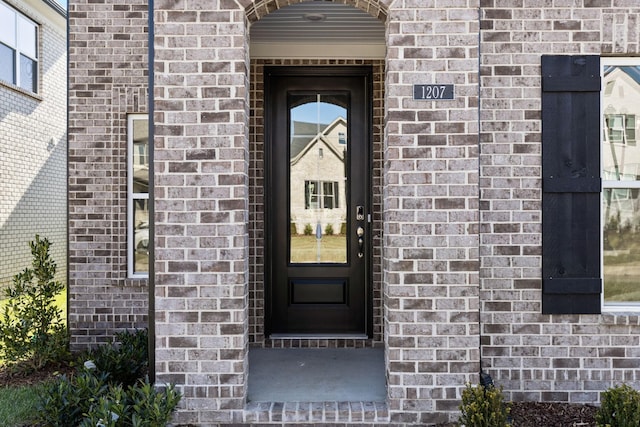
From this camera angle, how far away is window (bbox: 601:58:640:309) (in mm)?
3986

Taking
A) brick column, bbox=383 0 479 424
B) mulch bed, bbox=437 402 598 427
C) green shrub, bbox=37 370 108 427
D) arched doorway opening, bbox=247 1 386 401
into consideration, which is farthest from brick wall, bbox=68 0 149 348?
mulch bed, bbox=437 402 598 427

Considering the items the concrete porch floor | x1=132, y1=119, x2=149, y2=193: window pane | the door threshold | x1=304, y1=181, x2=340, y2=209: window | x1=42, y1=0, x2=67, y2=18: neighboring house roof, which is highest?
x1=42, y1=0, x2=67, y2=18: neighboring house roof

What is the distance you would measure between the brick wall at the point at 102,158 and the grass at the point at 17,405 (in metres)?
1.02

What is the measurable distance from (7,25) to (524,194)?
10174 mm

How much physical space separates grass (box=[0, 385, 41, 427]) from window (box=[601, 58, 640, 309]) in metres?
4.38

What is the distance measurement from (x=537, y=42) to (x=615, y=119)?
880 mm

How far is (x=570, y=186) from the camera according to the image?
12.6ft

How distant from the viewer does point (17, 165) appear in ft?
33.0

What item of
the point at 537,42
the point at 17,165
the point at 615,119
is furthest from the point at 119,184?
the point at 17,165

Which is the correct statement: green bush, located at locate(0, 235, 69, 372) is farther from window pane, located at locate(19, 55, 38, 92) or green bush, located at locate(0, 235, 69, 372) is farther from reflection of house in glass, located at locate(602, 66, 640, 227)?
window pane, located at locate(19, 55, 38, 92)

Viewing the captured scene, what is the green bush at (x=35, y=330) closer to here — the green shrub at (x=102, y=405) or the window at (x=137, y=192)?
the window at (x=137, y=192)

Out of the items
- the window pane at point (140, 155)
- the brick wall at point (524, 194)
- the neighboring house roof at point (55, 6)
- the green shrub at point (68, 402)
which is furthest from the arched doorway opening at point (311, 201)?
the neighboring house roof at point (55, 6)

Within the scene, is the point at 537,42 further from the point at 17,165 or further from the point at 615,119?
the point at 17,165

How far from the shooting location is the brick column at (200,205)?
11.1 ft
